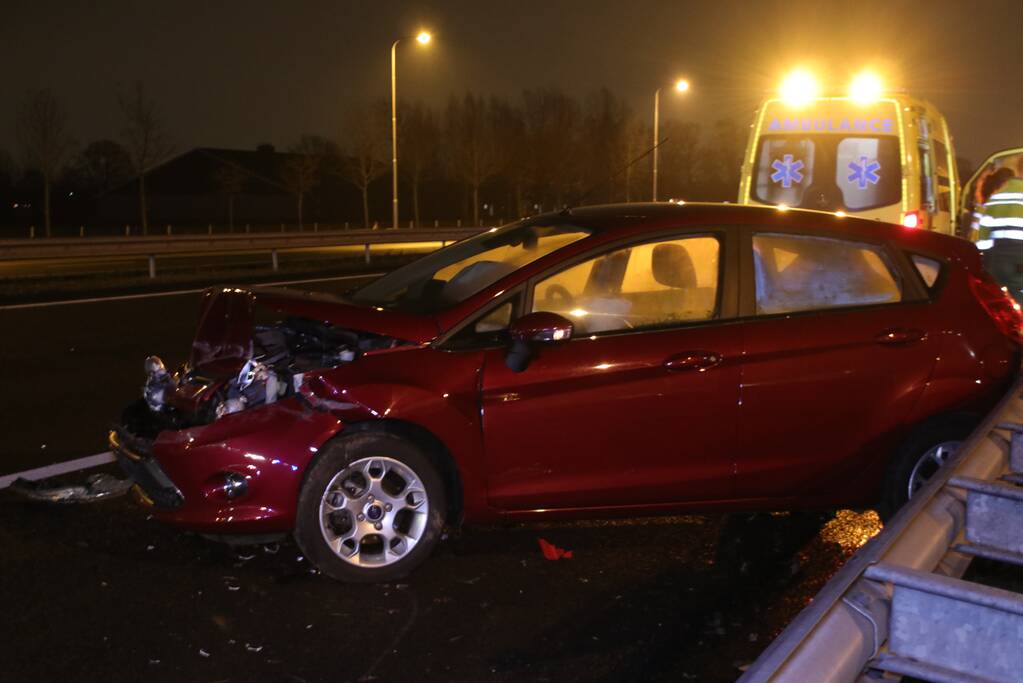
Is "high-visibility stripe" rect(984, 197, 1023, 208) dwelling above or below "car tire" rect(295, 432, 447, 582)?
above

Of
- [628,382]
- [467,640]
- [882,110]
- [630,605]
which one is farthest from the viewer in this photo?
[882,110]

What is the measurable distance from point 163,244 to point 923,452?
63.5 feet

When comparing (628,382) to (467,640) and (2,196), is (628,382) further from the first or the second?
(2,196)

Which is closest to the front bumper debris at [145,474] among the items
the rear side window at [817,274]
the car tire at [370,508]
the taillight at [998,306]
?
the car tire at [370,508]

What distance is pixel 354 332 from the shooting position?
535 cm

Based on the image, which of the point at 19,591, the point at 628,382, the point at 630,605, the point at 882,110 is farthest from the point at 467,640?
the point at 882,110

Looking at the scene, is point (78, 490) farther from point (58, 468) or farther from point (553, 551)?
point (553, 551)

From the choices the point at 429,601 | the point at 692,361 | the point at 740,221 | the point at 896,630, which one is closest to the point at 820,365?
the point at 692,361

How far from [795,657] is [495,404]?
2.96m

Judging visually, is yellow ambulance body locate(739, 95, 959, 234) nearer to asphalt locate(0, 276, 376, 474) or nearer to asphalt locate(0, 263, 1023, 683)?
asphalt locate(0, 276, 376, 474)

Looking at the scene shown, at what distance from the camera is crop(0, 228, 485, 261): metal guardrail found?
20641 millimetres

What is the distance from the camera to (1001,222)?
10375mm

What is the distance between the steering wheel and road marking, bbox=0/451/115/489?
3.14m

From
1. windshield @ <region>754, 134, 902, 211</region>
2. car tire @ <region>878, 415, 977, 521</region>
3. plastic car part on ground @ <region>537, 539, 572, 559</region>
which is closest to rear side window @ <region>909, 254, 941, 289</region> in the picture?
car tire @ <region>878, 415, 977, 521</region>
